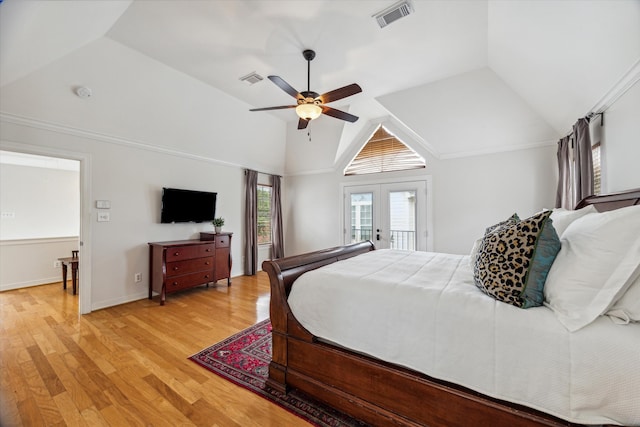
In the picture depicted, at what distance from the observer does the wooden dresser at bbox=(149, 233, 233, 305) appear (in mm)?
3744

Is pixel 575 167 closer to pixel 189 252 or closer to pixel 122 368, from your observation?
pixel 122 368

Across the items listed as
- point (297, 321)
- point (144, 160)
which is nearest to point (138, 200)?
point (144, 160)

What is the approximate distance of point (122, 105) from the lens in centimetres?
334

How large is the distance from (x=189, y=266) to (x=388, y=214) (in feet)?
12.0

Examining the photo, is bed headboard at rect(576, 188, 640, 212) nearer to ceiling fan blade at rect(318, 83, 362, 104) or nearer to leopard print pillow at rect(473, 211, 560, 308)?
leopard print pillow at rect(473, 211, 560, 308)

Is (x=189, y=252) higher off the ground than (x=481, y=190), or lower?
lower

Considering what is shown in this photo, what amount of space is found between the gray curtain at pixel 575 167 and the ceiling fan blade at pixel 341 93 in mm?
2413

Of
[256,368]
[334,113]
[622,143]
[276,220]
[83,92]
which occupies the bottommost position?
[256,368]

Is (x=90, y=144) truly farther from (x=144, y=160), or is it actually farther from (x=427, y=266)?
(x=427, y=266)

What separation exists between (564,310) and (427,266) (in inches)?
40.5

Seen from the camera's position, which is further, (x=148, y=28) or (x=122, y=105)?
(x=122, y=105)

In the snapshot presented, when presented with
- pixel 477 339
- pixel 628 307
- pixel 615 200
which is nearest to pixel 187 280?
pixel 477 339

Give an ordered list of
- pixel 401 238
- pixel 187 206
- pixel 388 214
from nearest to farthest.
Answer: pixel 187 206 → pixel 401 238 → pixel 388 214

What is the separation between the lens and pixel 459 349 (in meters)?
1.23
